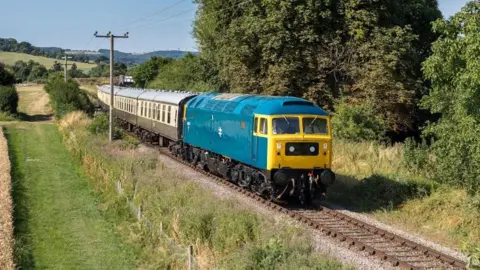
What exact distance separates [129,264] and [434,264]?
6434 millimetres

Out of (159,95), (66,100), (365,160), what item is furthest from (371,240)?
(66,100)

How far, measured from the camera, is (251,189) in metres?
18.2

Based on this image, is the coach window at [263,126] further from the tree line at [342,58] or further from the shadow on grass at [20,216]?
the tree line at [342,58]

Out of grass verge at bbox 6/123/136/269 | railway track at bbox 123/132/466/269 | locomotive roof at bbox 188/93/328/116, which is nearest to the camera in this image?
railway track at bbox 123/132/466/269

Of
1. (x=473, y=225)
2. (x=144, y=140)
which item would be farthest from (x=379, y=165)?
(x=144, y=140)

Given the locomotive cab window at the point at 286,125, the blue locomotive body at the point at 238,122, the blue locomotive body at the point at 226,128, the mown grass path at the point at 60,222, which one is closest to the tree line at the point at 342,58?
the blue locomotive body at the point at 226,128

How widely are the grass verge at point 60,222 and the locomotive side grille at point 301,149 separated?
5.30 meters

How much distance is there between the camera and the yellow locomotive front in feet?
52.5

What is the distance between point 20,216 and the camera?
54.0 ft

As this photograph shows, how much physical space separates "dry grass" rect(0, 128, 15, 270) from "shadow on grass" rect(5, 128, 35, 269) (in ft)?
0.67

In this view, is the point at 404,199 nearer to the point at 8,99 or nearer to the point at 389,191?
the point at 389,191

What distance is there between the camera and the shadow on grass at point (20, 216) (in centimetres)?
1265

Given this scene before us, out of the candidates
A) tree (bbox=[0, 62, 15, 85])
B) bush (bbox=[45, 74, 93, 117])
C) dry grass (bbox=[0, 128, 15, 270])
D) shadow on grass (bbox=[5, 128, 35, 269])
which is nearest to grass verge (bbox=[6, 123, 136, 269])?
shadow on grass (bbox=[5, 128, 35, 269])

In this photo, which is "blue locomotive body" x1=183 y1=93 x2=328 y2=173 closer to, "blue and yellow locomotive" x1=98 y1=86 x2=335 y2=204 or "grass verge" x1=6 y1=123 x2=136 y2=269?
"blue and yellow locomotive" x1=98 y1=86 x2=335 y2=204
